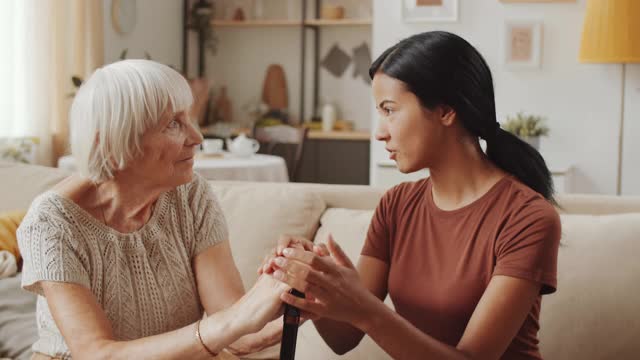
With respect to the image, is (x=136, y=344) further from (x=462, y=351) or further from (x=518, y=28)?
(x=518, y=28)

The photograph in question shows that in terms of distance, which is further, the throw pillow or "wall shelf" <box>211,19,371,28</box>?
"wall shelf" <box>211,19,371,28</box>

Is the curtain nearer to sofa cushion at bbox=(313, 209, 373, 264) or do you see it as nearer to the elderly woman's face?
sofa cushion at bbox=(313, 209, 373, 264)

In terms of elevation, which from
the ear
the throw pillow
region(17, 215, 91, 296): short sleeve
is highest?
the ear

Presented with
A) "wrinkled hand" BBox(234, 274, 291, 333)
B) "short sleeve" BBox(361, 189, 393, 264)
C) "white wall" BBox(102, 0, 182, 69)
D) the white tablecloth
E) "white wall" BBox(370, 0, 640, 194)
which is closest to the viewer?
"wrinkled hand" BBox(234, 274, 291, 333)

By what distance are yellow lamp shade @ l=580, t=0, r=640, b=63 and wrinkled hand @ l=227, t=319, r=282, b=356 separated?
3446mm

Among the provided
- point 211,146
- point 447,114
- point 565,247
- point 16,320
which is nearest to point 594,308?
point 565,247

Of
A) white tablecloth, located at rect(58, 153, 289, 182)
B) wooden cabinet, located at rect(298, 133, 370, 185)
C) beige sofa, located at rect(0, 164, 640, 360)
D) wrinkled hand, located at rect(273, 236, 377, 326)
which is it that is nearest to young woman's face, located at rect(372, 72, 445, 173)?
→ wrinkled hand, located at rect(273, 236, 377, 326)

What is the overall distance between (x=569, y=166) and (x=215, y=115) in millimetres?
3220

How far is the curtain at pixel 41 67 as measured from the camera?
15.4 ft

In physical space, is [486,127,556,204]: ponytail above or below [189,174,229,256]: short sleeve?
above

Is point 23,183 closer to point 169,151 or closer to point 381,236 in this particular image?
point 169,151

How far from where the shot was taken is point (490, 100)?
143 centimetres

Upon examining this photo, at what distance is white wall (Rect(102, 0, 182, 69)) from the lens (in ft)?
19.1

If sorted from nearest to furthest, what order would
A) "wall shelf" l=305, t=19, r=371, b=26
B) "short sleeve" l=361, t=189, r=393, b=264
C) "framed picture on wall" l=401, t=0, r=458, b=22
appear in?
"short sleeve" l=361, t=189, r=393, b=264, "framed picture on wall" l=401, t=0, r=458, b=22, "wall shelf" l=305, t=19, r=371, b=26
